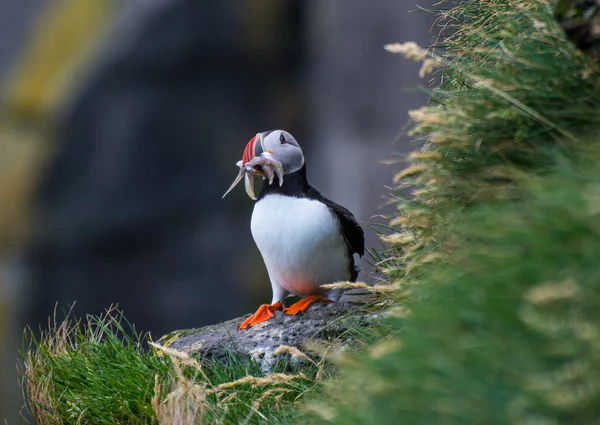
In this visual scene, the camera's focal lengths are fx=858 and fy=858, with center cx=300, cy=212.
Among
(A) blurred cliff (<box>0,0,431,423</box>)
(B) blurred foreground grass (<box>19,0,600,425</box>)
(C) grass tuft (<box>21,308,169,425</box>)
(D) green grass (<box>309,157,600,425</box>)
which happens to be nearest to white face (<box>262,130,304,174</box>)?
(B) blurred foreground grass (<box>19,0,600,425</box>)

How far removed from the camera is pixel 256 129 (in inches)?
332

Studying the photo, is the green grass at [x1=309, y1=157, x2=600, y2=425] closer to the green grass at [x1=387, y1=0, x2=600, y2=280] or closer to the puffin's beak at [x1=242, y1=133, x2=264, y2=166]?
the green grass at [x1=387, y1=0, x2=600, y2=280]

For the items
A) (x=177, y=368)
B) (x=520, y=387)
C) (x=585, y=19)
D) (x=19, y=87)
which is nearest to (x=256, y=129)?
(x=19, y=87)

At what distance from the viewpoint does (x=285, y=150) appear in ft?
10.4

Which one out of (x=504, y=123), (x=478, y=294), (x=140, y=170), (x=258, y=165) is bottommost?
(x=140, y=170)

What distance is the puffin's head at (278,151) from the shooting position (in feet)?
10.4

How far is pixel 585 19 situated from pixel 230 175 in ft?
21.1

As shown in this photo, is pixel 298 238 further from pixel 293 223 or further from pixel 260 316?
pixel 260 316

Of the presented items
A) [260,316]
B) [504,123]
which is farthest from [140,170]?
[504,123]

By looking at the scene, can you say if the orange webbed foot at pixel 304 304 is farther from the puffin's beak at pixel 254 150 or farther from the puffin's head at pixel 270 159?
the puffin's beak at pixel 254 150

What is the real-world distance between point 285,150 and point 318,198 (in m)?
0.23

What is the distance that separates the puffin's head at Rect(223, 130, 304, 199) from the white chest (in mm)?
93

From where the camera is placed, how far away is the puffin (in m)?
3.14

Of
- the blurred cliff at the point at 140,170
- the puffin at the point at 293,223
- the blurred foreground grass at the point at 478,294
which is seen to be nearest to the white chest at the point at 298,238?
the puffin at the point at 293,223
